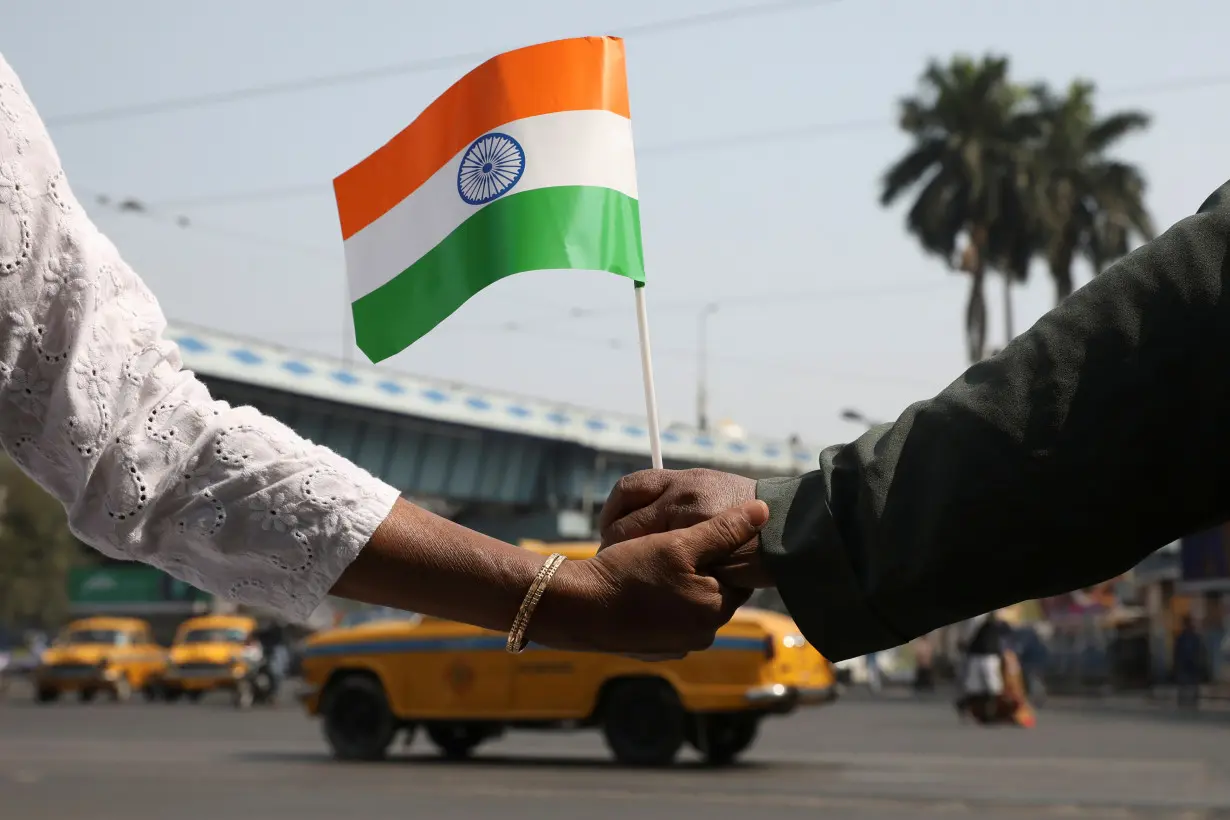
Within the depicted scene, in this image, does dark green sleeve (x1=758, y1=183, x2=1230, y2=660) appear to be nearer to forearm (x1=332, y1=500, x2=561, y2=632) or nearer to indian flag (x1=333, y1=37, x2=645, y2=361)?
forearm (x1=332, y1=500, x2=561, y2=632)

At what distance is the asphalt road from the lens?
11.2 m

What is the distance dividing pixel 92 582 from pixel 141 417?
207 ft

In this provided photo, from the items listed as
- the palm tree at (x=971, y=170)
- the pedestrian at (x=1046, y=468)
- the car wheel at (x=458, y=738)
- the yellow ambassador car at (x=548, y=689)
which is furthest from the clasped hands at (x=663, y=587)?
the palm tree at (x=971, y=170)

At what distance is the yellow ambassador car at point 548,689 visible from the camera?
14961 mm

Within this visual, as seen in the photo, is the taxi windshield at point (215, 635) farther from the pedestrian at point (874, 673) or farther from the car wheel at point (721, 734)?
the car wheel at point (721, 734)

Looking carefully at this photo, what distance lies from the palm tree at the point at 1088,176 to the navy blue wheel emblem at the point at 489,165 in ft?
159

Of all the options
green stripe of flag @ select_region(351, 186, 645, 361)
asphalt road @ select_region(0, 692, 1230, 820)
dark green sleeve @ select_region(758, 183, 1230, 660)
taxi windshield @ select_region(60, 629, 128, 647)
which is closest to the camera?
dark green sleeve @ select_region(758, 183, 1230, 660)

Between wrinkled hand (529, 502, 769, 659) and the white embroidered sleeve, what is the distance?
342 millimetres

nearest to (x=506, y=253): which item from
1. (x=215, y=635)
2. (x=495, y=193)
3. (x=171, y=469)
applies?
(x=495, y=193)

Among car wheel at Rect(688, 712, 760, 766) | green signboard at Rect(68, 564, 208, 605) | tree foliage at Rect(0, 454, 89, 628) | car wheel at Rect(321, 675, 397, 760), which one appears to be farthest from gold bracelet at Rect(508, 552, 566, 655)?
tree foliage at Rect(0, 454, 89, 628)

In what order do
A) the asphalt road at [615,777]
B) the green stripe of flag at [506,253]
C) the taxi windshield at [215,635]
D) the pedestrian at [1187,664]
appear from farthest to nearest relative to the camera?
the taxi windshield at [215,635] → the pedestrian at [1187,664] → the asphalt road at [615,777] → the green stripe of flag at [506,253]

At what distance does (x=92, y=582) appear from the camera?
6241cm

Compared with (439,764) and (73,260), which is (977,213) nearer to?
(439,764)

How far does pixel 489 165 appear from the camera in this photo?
3.54 m
